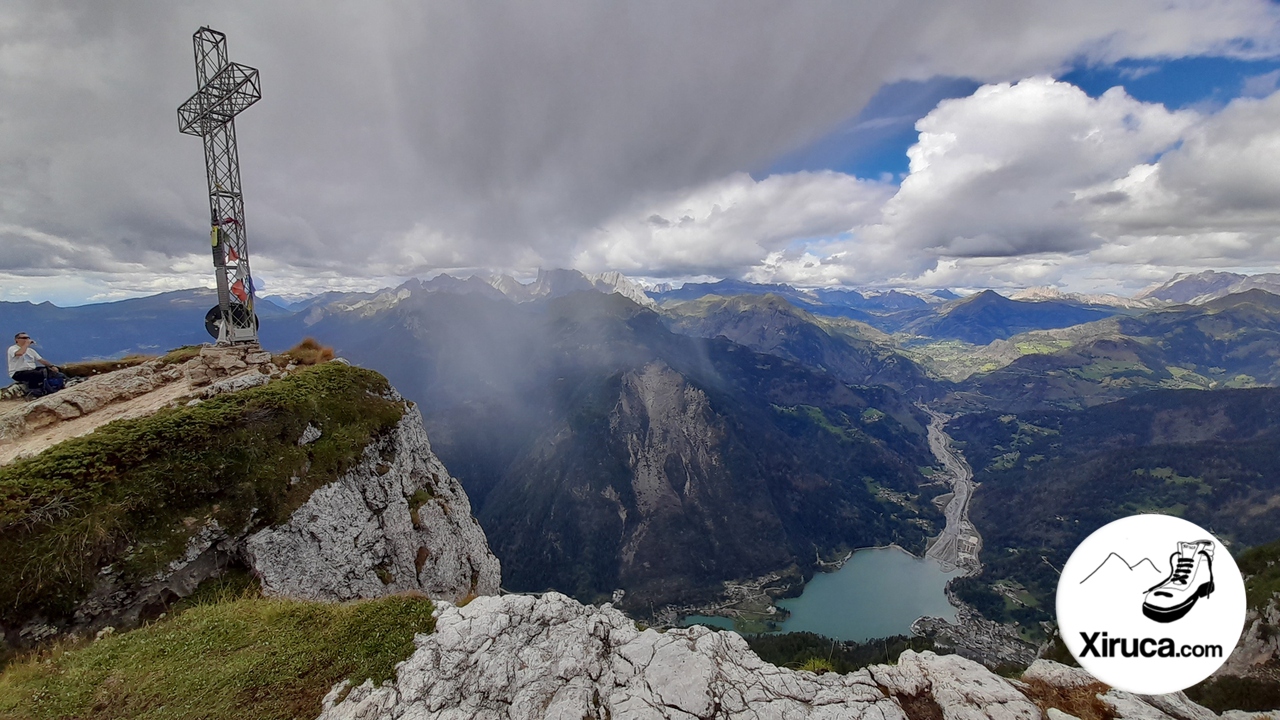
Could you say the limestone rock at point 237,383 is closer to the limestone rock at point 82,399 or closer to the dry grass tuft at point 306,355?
the dry grass tuft at point 306,355

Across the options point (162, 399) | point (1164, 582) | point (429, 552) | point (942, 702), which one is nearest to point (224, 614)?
point (429, 552)

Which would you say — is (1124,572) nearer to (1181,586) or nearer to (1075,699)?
(1181,586)

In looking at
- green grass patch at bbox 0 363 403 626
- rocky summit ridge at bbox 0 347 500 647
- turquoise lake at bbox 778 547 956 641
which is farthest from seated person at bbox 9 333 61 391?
turquoise lake at bbox 778 547 956 641

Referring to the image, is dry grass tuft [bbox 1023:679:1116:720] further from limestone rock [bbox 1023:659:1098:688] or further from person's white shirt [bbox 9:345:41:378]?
person's white shirt [bbox 9:345:41:378]

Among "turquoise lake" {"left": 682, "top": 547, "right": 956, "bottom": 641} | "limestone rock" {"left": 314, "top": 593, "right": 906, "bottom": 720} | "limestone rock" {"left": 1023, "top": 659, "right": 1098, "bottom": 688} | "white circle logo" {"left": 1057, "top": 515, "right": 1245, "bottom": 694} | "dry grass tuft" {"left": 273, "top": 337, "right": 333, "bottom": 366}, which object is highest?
"dry grass tuft" {"left": 273, "top": 337, "right": 333, "bottom": 366}

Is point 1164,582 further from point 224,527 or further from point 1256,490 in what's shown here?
point 1256,490

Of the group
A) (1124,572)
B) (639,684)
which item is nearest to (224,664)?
(639,684)

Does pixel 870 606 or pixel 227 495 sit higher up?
pixel 227 495
